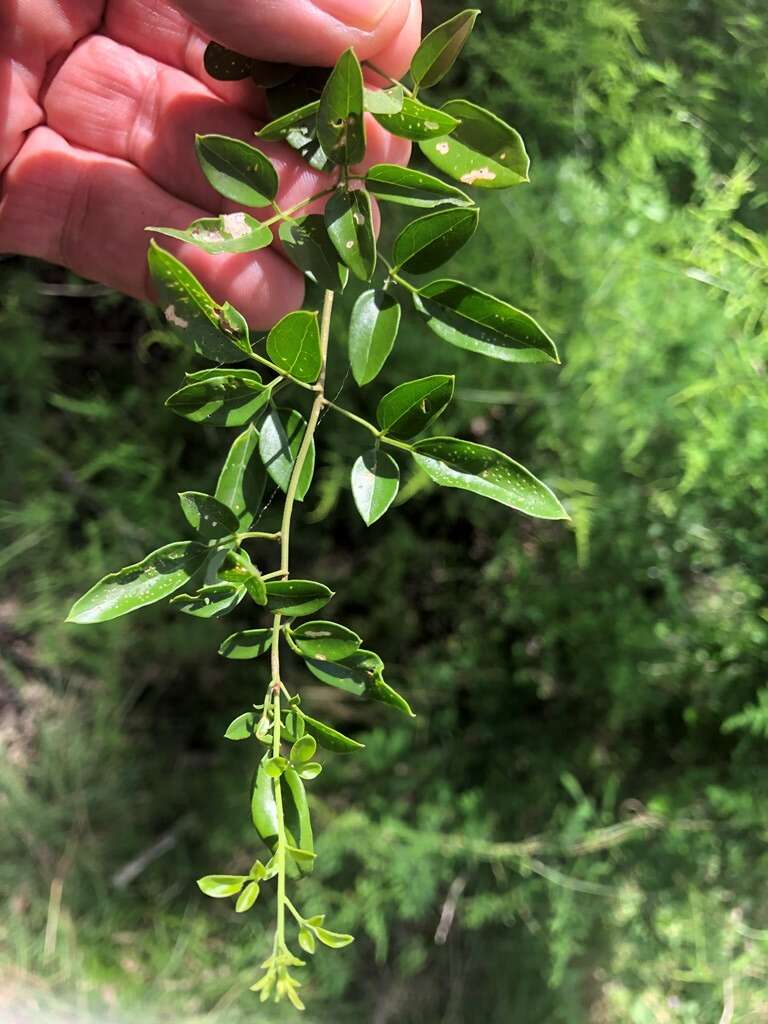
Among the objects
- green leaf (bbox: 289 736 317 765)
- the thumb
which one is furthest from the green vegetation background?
green leaf (bbox: 289 736 317 765)

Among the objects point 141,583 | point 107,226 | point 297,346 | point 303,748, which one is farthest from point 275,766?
point 107,226

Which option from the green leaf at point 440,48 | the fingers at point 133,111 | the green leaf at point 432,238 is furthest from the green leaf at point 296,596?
the fingers at point 133,111

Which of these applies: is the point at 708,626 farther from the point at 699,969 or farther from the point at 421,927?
the point at 421,927

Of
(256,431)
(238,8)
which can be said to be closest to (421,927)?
(256,431)

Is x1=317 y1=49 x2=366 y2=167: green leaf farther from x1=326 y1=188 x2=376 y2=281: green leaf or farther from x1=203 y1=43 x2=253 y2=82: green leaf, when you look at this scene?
x1=203 y1=43 x2=253 y2=82: green leaf

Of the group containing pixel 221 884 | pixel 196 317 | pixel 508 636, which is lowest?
pixel 508 636

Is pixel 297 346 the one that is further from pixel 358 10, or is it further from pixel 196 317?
pixel 358 10
